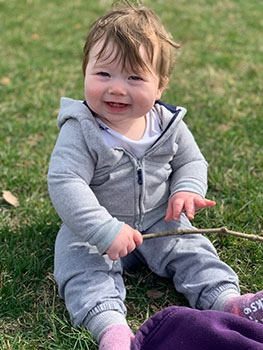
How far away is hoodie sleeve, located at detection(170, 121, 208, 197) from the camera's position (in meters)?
2.21

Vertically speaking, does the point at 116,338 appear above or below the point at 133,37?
below

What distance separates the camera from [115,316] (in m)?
1.87

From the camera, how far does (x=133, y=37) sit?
76.8 inches

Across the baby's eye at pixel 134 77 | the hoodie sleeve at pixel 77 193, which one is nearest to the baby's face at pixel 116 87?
the baby's eye at pixel 134 77

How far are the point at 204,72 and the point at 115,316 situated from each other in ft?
9.40

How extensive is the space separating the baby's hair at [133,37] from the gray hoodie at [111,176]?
0.89ft

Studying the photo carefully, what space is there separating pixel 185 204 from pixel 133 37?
740 mm

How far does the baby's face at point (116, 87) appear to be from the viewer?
198cm

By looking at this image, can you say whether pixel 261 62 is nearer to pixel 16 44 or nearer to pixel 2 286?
pixel 16 44

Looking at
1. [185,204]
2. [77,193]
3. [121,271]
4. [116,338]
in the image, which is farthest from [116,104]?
[116,338]

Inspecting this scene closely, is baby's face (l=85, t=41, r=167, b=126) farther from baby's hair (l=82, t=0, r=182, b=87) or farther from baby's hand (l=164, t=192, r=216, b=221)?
baby's hand (l=164, t=192, r=216, b=221)

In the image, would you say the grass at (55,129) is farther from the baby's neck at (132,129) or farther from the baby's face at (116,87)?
the baby's face at (116,87)

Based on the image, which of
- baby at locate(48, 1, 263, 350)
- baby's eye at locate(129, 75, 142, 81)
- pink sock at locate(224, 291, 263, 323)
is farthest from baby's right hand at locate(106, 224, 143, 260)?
baby's eye at locate(129, 75, 142, 81)

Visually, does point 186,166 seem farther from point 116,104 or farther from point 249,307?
point 249,307
